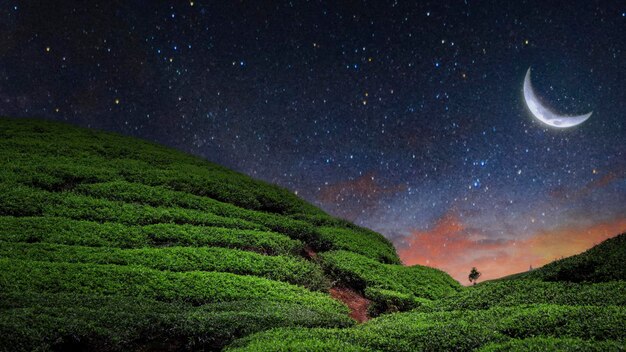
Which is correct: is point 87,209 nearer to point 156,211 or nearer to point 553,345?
point 156,211

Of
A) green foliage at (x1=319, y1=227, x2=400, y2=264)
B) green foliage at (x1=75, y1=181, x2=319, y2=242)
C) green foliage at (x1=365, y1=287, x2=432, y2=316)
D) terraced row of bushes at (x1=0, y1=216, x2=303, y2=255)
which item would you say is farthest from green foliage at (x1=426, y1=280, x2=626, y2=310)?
green foliage at (x1=75, y1=181, x2=319, y2=242)

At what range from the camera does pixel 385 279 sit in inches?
867

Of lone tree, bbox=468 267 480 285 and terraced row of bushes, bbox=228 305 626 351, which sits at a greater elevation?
lone tree, bbox=468 267 480 285

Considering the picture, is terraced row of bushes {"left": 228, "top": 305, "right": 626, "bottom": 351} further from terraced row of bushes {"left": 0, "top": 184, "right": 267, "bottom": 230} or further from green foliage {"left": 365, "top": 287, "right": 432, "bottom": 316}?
terraced row of bushes {"left": 0, "top": 184, "right": 267, "bottom": 230}

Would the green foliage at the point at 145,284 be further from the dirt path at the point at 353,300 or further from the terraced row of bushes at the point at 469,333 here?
the terraced row of bushes at the point at 469,333

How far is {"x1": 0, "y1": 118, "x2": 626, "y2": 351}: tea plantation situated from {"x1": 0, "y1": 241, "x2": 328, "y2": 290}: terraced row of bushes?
0.20 ft

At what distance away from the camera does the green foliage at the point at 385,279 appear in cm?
2000

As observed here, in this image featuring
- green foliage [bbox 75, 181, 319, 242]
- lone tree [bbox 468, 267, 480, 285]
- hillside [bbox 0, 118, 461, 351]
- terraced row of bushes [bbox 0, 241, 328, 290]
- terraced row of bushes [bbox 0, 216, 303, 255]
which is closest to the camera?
hillside [bbox 0, 118, 461, 351]

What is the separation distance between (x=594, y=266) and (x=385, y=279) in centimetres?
923

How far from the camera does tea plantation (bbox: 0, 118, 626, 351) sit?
10.8m

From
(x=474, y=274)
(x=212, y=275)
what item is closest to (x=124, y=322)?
(x=212, y=275)

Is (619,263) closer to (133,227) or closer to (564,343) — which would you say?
(564,343)

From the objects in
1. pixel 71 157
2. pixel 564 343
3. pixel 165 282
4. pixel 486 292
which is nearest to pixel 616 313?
pixel 564 343

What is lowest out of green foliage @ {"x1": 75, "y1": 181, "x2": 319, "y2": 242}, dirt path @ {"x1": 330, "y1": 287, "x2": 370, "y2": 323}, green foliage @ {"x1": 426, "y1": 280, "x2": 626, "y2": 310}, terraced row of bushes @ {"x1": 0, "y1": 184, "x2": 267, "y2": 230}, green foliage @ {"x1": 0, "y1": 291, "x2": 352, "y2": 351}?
green foliage @ {"x1": 0, "y1": 291, "x2": 352, "y2": 351}
